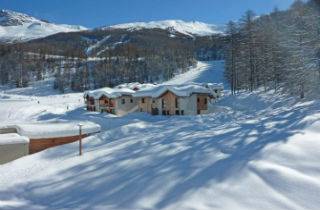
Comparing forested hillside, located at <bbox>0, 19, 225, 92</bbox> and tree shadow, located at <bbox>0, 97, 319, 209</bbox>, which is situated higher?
forested hillside, located at <bbox>0, 19, 225, 92</bbox>

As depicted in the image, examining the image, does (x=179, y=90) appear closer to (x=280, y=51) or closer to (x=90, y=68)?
(x=280, y=51)

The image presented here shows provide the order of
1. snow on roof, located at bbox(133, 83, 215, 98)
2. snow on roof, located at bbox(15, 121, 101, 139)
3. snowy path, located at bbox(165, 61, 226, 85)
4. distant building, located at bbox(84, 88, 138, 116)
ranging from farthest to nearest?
snowy path, located at bbox(165, 61, 226, 85)
distant building, located at bbox(84, 88, 138, 116)
snow on roof, located at bbox(133, 83, 215, 98)
snow on roof, located at bbox(15, 121, 101, 139)

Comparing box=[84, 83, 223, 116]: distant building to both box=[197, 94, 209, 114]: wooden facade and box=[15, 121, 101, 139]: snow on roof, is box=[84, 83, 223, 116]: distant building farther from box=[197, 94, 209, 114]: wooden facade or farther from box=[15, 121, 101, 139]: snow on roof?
box=[15, 121, 101, 139]: snow on roof

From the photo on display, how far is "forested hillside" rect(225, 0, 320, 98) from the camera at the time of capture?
3025 cm

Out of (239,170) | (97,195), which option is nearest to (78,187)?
(97,195)

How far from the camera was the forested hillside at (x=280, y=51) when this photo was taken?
99.2 ft

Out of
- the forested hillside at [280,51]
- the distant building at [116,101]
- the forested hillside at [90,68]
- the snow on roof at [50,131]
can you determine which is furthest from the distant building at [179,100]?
the forested hillside at [90,68]

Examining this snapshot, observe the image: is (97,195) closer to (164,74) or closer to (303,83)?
(303,83)

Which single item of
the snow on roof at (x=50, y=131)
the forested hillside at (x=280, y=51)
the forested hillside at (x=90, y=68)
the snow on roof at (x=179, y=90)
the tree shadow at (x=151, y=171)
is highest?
the forested hillside at (x=90, y=68)

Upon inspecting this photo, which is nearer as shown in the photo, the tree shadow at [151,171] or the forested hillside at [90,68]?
the tree shadow at [151,171]

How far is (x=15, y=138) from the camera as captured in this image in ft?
59.6

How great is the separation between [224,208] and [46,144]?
13982 millimetres

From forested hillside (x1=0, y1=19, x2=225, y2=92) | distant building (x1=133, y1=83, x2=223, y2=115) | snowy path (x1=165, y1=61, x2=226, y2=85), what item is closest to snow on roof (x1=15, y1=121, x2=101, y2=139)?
distant building (x1=133, y1=83, x2=223, y2=115)

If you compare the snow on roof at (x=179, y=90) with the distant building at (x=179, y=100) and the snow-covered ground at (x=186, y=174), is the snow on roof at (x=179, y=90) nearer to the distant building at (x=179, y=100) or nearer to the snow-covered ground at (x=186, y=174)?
the distant building at (x=179, y=100)
